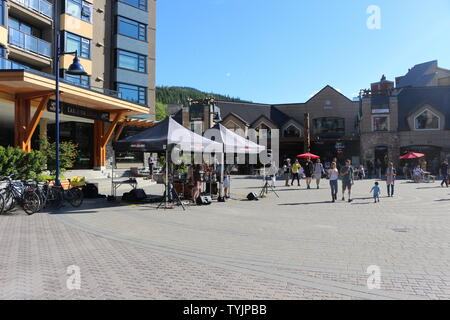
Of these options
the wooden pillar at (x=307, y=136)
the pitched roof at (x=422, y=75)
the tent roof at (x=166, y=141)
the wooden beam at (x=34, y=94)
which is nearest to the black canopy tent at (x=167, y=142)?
the tent roof at (x=166, y=141)

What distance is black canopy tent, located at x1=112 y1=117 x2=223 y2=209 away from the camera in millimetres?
11867

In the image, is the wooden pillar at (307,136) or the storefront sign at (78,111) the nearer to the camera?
the storefront sign at (78,111)

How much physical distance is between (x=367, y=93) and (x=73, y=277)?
40192 mm

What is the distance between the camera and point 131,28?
30.4 metres

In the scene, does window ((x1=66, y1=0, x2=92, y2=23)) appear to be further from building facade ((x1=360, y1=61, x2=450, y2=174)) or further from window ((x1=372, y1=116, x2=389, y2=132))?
window ((x1=372, y1=116, x2=389, y2=132))

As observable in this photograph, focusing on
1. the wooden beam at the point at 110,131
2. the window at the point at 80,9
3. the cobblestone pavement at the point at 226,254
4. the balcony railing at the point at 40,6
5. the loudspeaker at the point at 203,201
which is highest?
the window at the point at 80,9

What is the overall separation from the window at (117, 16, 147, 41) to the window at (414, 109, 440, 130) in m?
29.6

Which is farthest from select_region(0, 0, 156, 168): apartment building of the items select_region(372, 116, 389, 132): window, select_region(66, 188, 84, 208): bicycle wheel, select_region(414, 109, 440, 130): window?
select_region(414, 109, 440, 130): window

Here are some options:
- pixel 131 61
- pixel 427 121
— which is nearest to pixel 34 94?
pixel 131 61

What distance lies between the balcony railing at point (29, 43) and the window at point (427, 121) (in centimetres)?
3576

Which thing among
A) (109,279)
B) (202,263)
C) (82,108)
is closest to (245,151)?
(202,263)

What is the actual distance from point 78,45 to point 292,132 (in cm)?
2691

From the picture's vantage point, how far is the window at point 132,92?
29562 millimetres

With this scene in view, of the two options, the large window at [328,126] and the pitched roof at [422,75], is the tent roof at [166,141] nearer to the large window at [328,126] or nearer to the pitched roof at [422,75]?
the large window at [328,126]
